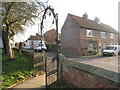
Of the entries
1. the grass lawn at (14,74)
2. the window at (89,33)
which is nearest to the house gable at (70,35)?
the window at (89,33)

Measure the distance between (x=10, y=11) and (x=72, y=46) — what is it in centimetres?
1393

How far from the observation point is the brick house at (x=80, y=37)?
17.4 m

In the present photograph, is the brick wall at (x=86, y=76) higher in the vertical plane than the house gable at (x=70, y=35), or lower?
lower

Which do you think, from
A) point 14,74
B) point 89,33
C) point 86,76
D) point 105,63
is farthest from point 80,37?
point 86,76

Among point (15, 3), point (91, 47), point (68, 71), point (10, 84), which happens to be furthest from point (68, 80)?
point (91, 47)

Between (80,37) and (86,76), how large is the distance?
14772mm

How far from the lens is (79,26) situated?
17.1 m

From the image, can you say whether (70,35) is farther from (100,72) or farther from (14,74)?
(100,72)

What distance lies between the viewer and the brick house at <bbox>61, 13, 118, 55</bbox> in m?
17.4

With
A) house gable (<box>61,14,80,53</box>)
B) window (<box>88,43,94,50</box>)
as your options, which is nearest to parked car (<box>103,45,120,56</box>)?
window (<box>88,43,94,50</box>)

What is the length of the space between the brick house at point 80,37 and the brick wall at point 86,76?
13.4m

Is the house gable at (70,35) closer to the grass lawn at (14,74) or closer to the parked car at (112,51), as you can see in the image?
the parked car at (112,51)

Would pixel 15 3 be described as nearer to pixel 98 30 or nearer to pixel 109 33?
pixel 98 30

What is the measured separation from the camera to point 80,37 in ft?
56.8
